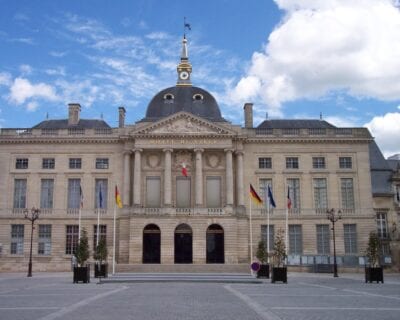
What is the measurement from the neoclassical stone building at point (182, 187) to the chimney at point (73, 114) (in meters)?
3.79

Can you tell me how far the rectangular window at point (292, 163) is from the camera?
4844cm

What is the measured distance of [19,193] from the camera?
157ft

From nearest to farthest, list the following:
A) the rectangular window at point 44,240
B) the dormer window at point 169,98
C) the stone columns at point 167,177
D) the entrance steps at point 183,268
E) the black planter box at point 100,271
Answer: the black planter box at point 100,271 < the entrance steps at point 183,268 < the stone columns at point 167,177 < the rectangular window at point 44,240 < the dormer window at point 169,98

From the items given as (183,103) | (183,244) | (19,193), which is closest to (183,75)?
(183,103)

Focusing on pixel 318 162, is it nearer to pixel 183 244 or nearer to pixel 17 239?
pixel 183 244

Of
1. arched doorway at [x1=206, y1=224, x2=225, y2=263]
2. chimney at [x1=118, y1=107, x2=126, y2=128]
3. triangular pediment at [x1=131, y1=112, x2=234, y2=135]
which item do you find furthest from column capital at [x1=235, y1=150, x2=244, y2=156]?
chimney at [x1=118, y1=107, x2=126, y2=128]

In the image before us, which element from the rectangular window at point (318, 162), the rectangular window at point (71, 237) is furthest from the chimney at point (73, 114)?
the rectangular window at point (318, 162)

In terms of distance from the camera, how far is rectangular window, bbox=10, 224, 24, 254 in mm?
46719

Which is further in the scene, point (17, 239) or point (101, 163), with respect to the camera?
point (101, 163)

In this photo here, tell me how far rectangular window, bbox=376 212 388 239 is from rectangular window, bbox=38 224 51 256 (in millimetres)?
29738

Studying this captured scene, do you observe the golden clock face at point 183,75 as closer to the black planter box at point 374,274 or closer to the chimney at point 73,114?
the chimney at point 73,114

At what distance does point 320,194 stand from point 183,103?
621 inches

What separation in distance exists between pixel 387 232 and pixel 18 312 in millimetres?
40918

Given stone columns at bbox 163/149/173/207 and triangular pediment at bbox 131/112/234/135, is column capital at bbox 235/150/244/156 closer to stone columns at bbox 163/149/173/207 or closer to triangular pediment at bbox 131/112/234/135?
triangular pediment at bbox 131/112/234/135
